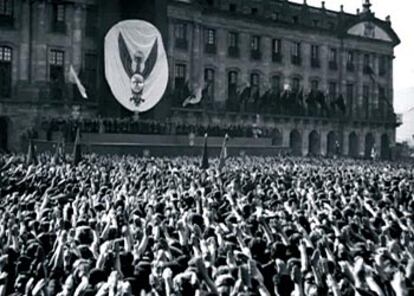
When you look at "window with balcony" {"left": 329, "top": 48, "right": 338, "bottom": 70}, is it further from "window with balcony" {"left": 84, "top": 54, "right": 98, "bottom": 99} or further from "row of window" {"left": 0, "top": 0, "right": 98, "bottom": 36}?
"window with balcony" {"left": 84, "top": 54, "right": 98, "bottom": 99}

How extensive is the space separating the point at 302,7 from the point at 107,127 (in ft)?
104

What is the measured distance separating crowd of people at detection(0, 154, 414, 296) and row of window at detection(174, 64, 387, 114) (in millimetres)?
33704

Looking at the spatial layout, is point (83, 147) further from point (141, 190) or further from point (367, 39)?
point (367, 39)

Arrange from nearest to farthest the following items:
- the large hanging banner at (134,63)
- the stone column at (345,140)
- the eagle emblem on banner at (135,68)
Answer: the large hanging banner at (134,63), the eagle emblem on banner at (135,68), the stone column at (345,140)

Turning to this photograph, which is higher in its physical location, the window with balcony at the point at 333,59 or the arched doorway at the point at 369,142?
the window with balcony at the point at 333,59

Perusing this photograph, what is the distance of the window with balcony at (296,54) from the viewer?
203ft

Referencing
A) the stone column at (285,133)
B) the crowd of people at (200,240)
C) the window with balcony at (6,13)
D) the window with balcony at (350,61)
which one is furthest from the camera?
the window with balcony at (350,61)

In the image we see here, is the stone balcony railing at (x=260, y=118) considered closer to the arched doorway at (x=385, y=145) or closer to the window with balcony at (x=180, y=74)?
the arched doorway at (x=385, y=145)

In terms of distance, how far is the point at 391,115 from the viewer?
6950 centimetres

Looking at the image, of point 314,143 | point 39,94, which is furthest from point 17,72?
point 314,143

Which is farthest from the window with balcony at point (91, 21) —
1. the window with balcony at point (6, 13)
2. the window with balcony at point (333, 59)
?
the window with balcony at point (333, 59)

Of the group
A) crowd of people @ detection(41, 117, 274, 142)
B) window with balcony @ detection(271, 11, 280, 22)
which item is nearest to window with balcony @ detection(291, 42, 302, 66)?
window with balcony @ detection(271, 11, 280, 22)

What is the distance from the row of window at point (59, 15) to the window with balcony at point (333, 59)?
25.7 metres

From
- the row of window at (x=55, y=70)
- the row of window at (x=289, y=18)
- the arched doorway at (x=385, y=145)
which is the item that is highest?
the row of window at (x=289, y=18)
